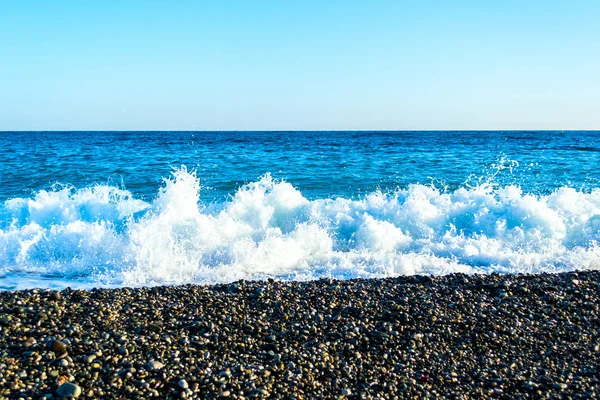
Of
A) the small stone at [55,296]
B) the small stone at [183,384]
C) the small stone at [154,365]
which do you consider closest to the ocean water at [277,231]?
the small stone at [55,296]

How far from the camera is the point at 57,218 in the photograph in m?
11.8

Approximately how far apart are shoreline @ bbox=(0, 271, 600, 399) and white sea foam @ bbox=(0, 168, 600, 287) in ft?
6.93

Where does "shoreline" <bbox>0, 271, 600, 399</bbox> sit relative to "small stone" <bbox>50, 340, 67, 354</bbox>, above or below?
below

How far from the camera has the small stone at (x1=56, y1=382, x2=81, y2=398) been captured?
3.79 m

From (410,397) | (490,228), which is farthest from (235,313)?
(490,228)

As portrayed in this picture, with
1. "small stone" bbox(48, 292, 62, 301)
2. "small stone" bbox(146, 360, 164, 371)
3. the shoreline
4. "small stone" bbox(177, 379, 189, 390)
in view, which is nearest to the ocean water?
"small stone" bbox(48, 292, 62, 301)

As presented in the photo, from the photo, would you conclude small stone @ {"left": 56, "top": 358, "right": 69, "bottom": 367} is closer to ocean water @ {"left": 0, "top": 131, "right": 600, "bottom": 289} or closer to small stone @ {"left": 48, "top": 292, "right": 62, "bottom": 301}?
small stone @ {"left": 48, "top": 292, "right": 62, "bottom": 301}

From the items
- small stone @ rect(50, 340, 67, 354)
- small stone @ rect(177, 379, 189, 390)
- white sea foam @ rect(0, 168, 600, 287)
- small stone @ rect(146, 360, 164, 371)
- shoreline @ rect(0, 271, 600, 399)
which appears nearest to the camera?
small stone @ rect(177, 379, 189, 390)

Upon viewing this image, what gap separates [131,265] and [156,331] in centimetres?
410

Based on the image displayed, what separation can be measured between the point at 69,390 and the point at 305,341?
208 cm

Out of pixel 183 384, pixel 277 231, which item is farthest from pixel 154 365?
pixel 277 231

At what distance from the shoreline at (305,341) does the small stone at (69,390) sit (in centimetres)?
1

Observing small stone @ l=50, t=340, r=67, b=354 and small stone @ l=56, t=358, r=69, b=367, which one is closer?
small stone @ l=56, t=358, r=69, b=367

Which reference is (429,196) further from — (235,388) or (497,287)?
(235,388)
